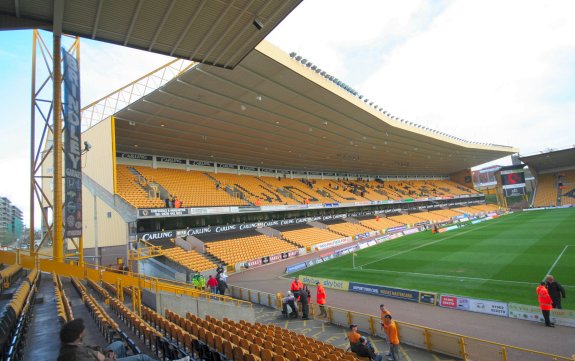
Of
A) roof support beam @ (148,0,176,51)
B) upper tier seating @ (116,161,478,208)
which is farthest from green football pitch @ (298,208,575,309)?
roof support beam @ (148,0,176,51)

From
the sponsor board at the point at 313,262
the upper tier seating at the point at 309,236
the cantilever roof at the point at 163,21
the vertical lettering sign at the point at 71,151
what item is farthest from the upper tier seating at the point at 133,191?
the cantilever roof at the point at 163,21

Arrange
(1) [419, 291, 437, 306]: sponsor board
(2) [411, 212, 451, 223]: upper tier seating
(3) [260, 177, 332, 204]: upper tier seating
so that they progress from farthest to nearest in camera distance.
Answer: (2) [411, 212, 451, 223]: upper tier seating
(3) [260, 177, 332, 204]: upper tier seating
(1) [419, 291, 437, 306]: sponsor board

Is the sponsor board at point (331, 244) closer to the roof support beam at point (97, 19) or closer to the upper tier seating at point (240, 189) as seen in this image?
the upper tier seating at point (240, 189)

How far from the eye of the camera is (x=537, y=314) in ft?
34.8

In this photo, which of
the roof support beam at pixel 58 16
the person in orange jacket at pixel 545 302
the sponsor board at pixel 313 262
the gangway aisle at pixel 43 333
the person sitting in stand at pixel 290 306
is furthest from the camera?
the sponsor board at pixel 313 262

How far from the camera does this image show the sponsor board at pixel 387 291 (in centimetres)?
1405

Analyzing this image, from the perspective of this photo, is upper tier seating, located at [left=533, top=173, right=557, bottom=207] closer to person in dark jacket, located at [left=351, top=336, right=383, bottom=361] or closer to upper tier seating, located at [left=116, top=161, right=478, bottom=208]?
upper tier seating, located at [left=116, top=161, right=478, bottom=208]

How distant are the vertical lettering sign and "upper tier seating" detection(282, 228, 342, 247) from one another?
22.7m

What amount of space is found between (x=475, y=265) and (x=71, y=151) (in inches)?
864

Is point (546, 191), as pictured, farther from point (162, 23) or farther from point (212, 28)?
point (162, 23)

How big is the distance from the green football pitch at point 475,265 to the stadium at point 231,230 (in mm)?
171

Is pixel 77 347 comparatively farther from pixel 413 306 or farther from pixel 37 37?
pixel 37 37

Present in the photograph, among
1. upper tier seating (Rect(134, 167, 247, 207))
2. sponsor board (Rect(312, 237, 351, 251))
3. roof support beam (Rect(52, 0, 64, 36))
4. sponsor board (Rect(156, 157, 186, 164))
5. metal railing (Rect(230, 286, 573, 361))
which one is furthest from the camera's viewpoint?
sponsor board (Rect(312, 237, 351, 251))

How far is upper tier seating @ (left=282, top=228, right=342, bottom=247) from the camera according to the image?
3302 cm
